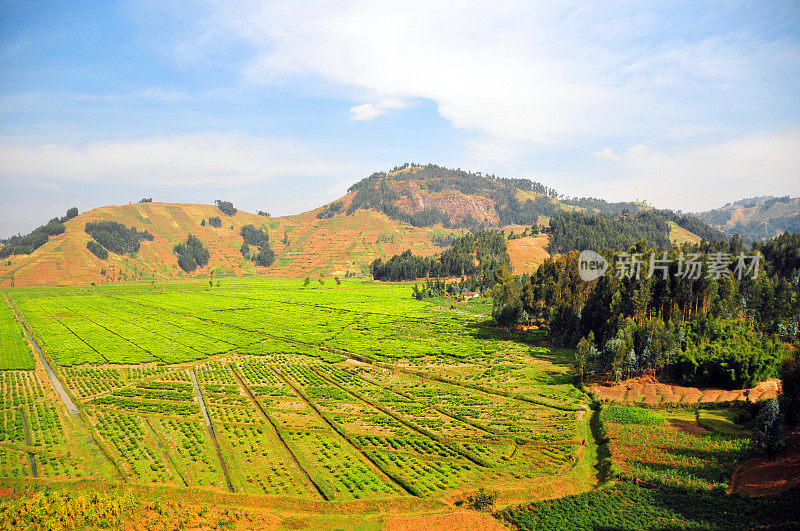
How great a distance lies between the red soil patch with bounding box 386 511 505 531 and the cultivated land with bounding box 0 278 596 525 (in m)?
0.89

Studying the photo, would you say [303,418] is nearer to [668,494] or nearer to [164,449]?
[164,449]

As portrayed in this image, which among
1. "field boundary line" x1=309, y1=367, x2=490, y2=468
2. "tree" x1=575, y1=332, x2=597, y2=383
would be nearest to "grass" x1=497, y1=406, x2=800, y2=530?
"field boundary line" x1=309, y1=367, x2=490, y2=468

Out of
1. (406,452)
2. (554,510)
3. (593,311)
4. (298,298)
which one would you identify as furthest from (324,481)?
(298,298)

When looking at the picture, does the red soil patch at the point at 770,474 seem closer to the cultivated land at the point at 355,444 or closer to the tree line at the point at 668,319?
the cultivated land at the point at 355,444

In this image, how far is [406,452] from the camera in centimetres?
3772

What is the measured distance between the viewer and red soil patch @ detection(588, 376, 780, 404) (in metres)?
50.5

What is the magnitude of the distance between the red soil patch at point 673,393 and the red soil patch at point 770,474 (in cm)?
1498

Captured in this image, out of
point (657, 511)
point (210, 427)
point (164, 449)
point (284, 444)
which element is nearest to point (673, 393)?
point (657, 511)

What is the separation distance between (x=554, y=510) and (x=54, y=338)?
3878 inches

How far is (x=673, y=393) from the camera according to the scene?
174 ft

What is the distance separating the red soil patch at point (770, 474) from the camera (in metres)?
30.3

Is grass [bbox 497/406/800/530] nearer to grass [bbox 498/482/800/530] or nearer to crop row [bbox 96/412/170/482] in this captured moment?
grass [bbox 498/482/800/530]

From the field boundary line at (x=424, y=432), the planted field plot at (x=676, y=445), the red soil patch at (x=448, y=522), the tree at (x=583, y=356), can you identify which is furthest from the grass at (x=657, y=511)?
the tree at (x=583, y=356)

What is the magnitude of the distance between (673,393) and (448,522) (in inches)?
1604
